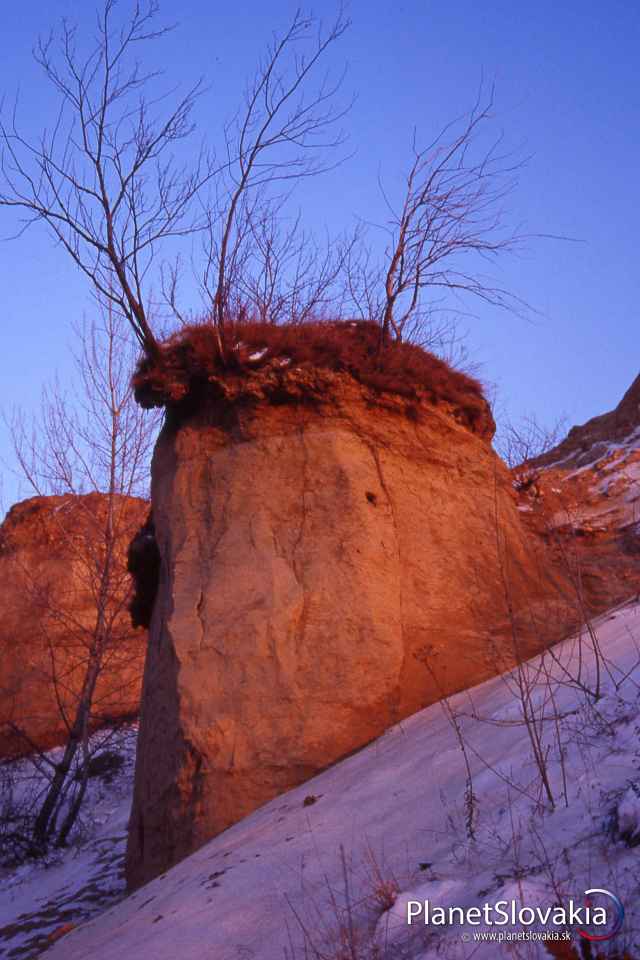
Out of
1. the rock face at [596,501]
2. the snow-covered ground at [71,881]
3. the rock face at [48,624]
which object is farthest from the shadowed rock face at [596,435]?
the snow-covered ground at [71,881]

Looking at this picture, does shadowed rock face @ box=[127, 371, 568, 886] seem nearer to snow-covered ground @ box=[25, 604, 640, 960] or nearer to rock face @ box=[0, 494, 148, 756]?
snow-covered ground @ box=[25, 604, 640, 960]

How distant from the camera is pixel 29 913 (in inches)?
231

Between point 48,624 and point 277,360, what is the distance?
10.9 metres

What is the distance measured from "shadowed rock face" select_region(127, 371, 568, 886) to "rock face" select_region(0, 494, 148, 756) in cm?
610

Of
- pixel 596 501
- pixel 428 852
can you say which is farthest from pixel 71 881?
pixel 596 501

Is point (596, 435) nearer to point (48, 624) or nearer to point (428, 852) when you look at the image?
point (48, 624)

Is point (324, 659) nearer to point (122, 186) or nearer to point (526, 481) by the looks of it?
point (122, 186)

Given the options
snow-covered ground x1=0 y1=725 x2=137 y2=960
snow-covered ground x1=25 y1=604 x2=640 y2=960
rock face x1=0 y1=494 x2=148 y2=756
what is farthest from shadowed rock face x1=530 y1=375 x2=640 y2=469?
snow-covered ground x1=25 y1=604 x2=640 y2=960

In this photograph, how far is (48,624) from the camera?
15086 mm

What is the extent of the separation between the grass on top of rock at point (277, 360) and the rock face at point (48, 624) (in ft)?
18.6

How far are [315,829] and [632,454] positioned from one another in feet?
34.0

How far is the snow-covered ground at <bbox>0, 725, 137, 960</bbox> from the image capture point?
17.2 feet

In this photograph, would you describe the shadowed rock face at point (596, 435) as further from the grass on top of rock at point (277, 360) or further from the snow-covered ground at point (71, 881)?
the snow-covered ground at point (71, 881)

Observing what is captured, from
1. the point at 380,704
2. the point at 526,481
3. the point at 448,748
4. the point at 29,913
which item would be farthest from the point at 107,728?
the point at 448,748
